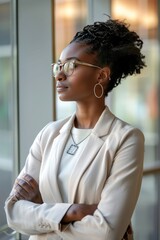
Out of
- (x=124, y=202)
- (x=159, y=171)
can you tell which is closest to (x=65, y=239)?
(x=124, y=202)

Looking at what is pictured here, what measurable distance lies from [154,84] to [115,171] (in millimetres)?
2192

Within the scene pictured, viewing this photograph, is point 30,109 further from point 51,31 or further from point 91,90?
point 91,90

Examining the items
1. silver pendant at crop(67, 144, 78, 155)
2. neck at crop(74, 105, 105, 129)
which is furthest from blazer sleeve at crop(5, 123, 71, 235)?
neck at crop(74, 105, 105, 129)

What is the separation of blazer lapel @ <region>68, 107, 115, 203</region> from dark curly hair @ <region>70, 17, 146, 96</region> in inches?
5.5

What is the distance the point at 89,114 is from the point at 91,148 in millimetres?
150

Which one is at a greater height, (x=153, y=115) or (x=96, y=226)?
(x=153, y=115)

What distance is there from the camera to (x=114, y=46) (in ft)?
5.04

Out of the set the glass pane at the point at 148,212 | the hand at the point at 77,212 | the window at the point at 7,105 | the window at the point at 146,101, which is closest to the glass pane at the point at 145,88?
the window at the point at 146,101

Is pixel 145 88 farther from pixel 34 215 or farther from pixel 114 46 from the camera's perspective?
pixel 34 215

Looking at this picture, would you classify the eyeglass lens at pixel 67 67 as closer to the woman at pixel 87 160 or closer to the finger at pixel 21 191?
the woman at pixel 87 160

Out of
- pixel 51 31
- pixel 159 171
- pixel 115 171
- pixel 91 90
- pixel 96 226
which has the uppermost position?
pixel 51 31

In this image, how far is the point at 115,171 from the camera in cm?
146

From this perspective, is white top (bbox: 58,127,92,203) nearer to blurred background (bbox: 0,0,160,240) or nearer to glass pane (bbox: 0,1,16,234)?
blurred background (bbox: 0,0,160,240)

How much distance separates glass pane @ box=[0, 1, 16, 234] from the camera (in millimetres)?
2912
